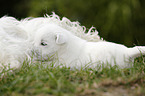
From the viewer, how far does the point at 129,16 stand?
578cm

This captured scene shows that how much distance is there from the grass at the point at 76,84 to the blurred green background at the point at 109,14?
342 centimetres

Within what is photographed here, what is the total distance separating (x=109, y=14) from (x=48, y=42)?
3.42 metres

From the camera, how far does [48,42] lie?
2.65 metres

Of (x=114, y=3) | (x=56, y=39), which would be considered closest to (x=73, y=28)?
(x=56, y=39)

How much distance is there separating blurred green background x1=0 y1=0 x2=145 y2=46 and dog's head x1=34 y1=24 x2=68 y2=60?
2922mm

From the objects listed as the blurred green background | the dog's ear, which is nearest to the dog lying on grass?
the dog's ear

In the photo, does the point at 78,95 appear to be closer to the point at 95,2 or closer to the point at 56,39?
the point at 56,39

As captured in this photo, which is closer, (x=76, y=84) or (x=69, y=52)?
(x=76, y=84)

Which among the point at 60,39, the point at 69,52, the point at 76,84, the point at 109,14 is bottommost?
the point at 76,84

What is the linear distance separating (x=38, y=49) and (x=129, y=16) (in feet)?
11.8

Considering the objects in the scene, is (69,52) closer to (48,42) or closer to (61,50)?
(61,50)

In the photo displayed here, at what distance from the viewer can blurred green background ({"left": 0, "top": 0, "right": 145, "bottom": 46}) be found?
578 centimetres

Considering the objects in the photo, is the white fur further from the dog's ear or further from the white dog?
the white dog

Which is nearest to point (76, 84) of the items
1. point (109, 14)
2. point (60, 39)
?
point (60, 39)
